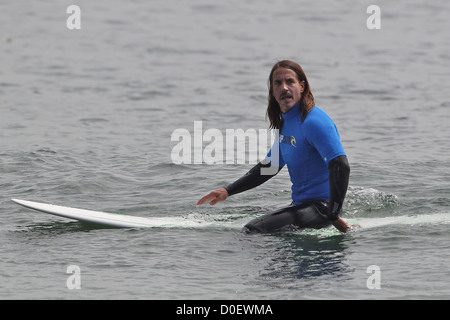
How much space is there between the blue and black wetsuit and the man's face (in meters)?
0.09

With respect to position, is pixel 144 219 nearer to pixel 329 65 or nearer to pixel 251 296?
pixel 251 296

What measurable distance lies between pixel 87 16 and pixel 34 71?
7140mm

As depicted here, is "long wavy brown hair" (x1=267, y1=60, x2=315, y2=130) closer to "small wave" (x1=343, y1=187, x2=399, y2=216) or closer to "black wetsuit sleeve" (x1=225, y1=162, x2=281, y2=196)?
"black wetsuit sleeve" (x1=225, y1=162, x2=281, y2=196)

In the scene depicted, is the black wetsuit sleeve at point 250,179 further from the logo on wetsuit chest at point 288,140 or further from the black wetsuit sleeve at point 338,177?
the black wetsuit sleeve at point 338,177

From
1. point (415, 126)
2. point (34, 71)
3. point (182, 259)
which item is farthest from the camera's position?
point (34, 71)

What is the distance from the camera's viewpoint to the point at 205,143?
530 inches

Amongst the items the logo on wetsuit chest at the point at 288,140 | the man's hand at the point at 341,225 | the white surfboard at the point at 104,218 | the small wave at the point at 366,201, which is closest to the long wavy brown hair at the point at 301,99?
the logo on wetsuit chest at the point at 288,140

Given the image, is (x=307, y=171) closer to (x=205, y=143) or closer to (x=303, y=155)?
(x=303, y=155)

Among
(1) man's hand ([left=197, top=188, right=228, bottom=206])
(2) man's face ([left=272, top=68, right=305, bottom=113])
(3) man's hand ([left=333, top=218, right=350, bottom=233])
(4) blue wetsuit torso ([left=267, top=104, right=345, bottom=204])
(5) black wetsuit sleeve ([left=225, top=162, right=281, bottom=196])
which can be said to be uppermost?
(2) man's face ([left=272, top=68, right=305, bottom=113])

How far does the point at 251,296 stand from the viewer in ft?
23.1

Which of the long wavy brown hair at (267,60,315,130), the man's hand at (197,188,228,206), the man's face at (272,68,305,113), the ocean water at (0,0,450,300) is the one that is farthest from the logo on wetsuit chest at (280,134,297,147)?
the ocean water at (0,0,450,300)

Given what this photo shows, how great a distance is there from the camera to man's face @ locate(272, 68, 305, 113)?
8078 millimetres
